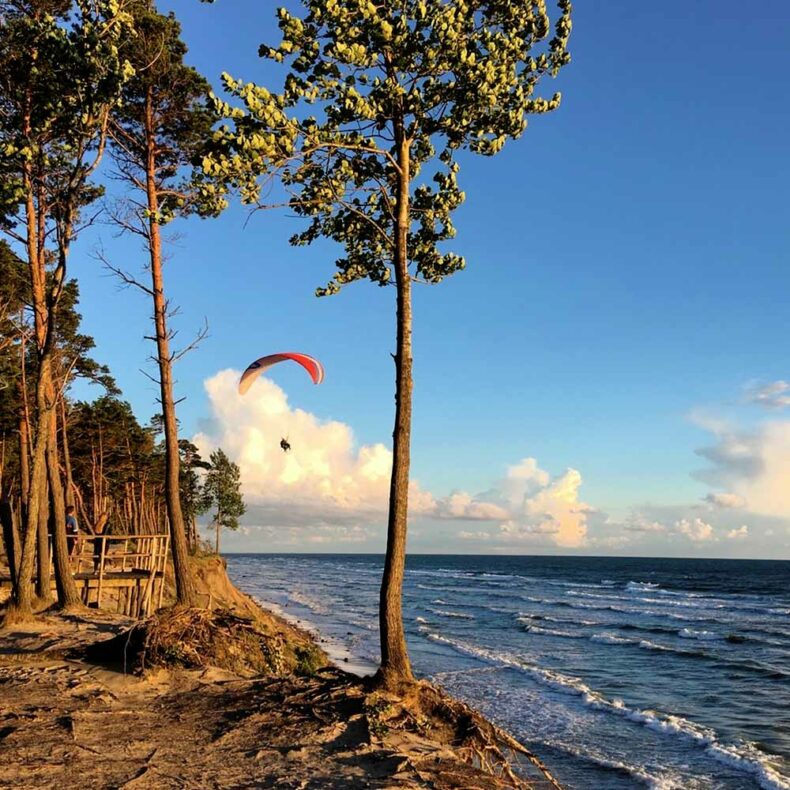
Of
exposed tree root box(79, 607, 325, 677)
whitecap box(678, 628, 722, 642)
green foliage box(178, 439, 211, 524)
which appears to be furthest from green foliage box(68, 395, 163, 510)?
whitecap box(678, 628, 722, 642)

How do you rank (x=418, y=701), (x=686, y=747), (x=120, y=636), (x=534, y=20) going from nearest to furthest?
(x=418, y=701)
(x=534, y=20)
(x=120, y=636)
(x=686, y=747)

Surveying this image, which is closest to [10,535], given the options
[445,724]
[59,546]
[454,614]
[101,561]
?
[59,546]

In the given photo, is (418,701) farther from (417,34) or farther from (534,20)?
(534,20)

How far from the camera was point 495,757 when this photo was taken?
26.9ft

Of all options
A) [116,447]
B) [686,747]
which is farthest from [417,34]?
[116,447]

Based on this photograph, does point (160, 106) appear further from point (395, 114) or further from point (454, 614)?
point (454, 614)

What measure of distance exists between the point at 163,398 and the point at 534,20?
10.5m

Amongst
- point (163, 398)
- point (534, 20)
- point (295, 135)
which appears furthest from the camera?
point (163, 398)

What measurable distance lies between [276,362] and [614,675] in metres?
18.4

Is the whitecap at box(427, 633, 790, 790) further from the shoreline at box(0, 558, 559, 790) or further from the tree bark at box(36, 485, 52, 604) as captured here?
the tree bark at box(36, 485, 52, 604)

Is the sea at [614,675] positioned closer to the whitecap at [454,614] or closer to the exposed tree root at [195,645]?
the whitecap at [454,614]

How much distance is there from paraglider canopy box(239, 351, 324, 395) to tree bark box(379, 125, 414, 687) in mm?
7006

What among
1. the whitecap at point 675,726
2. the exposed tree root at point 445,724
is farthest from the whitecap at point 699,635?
the exposed tree root at point 445,724

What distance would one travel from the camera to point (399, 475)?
9.93m
